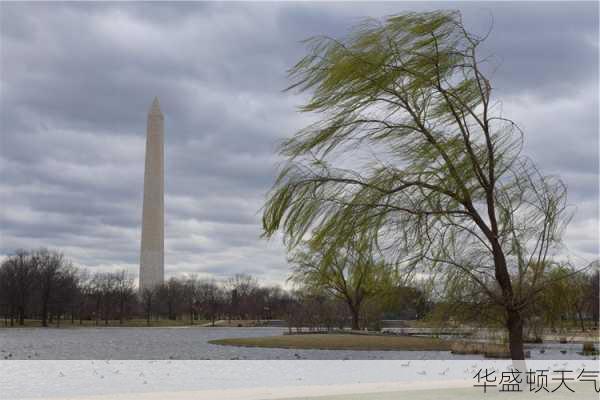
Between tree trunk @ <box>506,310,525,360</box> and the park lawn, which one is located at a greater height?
tree trunk @ <box>506,310,525,360</box>

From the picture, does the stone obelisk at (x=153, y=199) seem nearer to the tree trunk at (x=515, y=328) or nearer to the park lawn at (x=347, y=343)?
the park lawn at (x=347, y=343)

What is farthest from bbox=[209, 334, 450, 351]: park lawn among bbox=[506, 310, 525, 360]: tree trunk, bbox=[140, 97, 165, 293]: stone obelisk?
bbox=[140, 97, 165, 293]: stone obelisk

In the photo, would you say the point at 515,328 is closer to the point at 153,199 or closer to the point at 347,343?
the point at 347,343

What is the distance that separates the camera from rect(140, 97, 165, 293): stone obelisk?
81375 millimetres

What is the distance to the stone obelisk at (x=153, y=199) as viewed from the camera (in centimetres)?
8138

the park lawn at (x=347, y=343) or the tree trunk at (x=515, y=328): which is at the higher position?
the tree trunk at (x=515, y=328)

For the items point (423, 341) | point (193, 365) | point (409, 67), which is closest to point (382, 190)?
point (409, 67)

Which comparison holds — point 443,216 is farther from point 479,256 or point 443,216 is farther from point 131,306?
point 131,306

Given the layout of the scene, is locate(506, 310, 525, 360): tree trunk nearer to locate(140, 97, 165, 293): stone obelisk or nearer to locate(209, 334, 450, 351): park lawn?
locate(209, 334, 450, 351): park lawn

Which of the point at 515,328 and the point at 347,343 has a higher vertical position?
the point at 515,328

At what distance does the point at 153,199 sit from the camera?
82.7 m

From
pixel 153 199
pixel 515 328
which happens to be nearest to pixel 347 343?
pixel 515 328


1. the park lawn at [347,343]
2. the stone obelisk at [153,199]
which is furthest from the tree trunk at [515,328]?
the stone obelisk at [153,199]

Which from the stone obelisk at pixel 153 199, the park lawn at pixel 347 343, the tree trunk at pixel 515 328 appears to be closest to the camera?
the tree trunk at pixel 515 328
